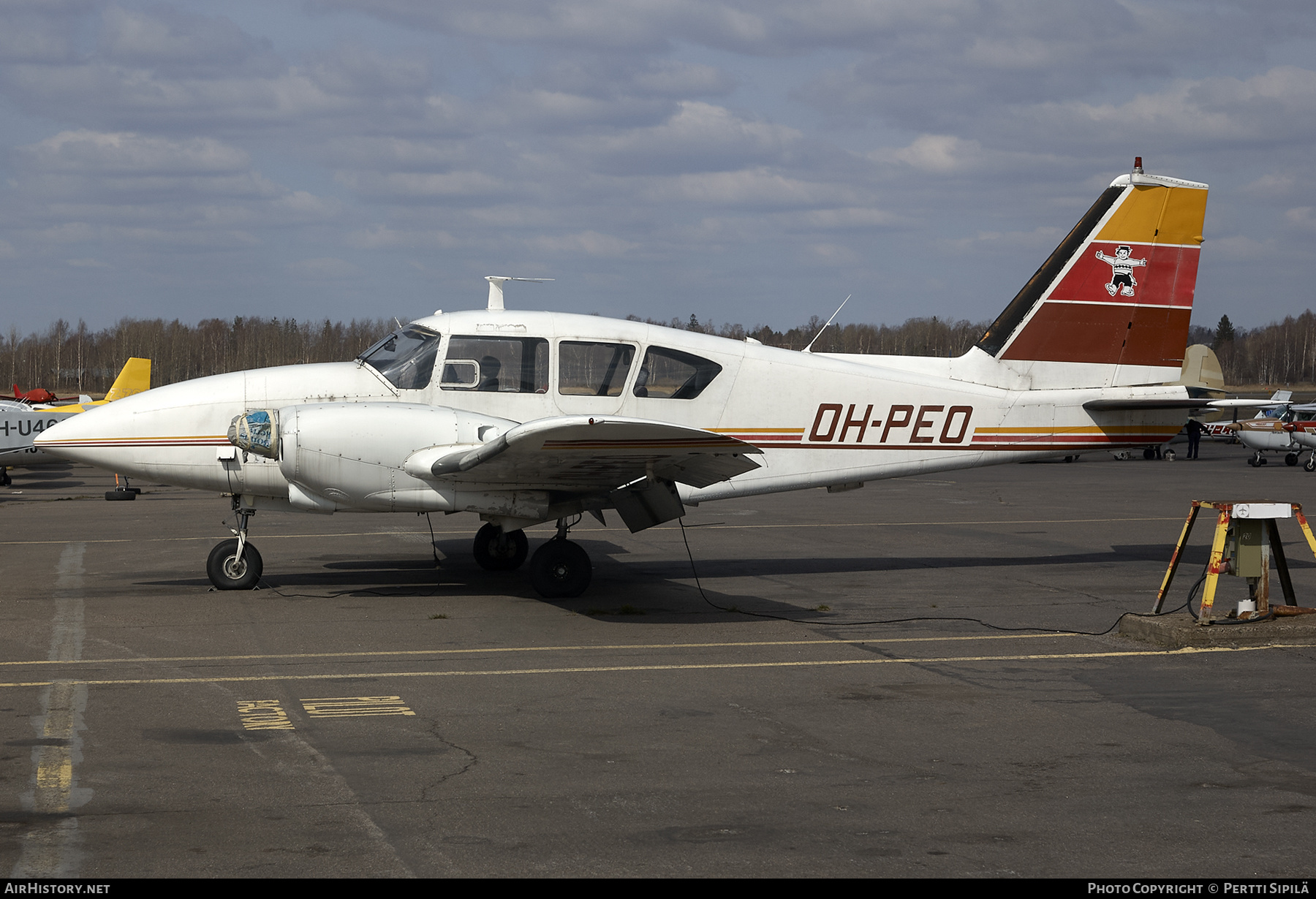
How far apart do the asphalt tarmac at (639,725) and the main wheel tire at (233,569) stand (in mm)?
249

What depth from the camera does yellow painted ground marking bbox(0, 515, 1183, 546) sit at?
16.1 meters

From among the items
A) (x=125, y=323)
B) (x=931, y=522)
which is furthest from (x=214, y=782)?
(x=125, y=323)

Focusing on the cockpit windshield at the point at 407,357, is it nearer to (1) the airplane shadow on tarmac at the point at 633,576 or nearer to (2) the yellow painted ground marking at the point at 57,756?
(1) the airplane shadow on tarmac at the point at 633,576

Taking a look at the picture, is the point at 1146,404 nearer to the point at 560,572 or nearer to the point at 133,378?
the point at 560,572

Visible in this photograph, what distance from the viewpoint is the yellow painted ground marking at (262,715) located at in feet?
22.1

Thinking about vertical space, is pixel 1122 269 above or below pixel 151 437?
above

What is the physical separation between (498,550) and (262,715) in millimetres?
6260

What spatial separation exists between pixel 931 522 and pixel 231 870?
15823 millimetres

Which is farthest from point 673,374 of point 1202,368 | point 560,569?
point 1202,368

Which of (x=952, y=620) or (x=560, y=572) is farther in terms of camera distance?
(x=560, y=572)

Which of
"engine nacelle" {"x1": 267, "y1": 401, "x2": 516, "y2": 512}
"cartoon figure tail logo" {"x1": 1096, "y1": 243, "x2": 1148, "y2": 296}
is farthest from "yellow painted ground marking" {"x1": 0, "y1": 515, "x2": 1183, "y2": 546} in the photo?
"cartoon figure tail logo" {"x1": 1096, "y1": 243, "x2": 1148, "y2": 296}

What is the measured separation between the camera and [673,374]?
1209 cm

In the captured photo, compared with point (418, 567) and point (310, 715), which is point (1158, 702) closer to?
point (310, 715)

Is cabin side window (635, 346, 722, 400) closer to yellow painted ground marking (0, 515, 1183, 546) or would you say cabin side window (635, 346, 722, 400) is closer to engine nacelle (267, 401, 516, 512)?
engine nacelle (267, 401, 516, 512)
